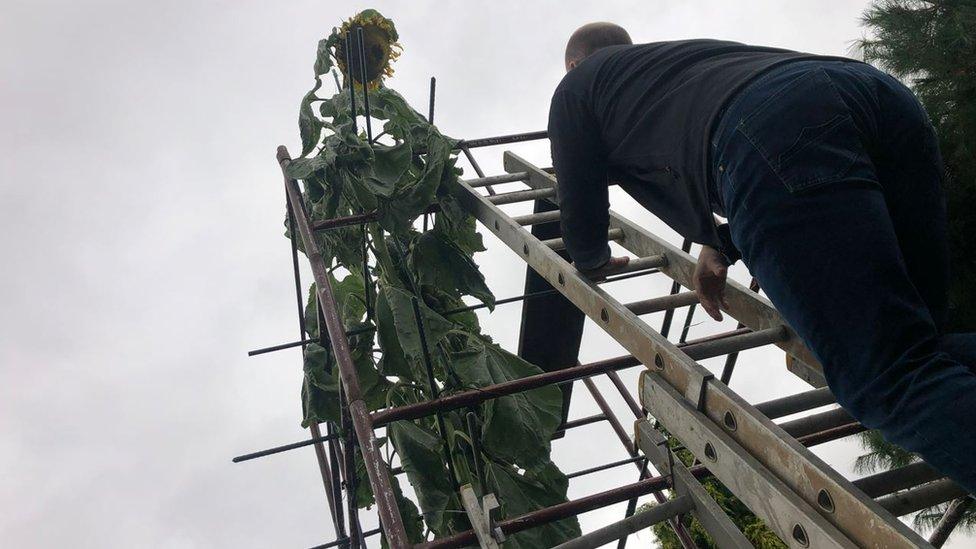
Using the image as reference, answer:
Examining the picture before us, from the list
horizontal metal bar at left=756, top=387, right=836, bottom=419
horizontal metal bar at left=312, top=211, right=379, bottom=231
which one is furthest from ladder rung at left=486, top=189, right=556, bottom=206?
horizontal metal bar at left=756, top=387, right=836, bottom=419

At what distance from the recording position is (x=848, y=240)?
154 cm

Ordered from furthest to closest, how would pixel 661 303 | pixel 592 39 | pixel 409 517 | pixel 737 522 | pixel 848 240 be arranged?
pixel 737 522, pixel 409 517, pixel 592 39, pixel 661 303, pixel 848 240

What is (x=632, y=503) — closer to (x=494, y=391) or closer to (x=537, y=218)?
(x=494, y=391)

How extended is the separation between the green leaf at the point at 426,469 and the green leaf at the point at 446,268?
0.77 meters

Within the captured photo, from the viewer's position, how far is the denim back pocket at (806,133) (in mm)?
1606

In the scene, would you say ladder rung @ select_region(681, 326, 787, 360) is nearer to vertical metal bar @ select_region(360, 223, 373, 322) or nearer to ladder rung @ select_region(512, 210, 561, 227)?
ladder rung @ select_region(512, 210, 561, 227)

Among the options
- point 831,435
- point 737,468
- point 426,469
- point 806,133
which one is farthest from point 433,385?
point 806,133

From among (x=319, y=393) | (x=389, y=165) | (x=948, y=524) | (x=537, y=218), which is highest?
(x=389, y=165)

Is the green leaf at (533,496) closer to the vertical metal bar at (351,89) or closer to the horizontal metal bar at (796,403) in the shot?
the horizontal metal bar at (796,403)

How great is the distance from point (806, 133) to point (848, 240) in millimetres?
228

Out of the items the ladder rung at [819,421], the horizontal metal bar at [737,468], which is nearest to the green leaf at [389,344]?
the horizontal metal bar at [737,468]

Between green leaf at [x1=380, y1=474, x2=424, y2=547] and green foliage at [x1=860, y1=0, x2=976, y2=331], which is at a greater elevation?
green foliage at [x1=860, y1=0, x2=976, y2=331]

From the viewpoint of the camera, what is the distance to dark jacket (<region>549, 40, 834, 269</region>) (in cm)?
193

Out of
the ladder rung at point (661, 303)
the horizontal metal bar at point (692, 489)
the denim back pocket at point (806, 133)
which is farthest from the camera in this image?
the ladder rung at point (661, 303)
